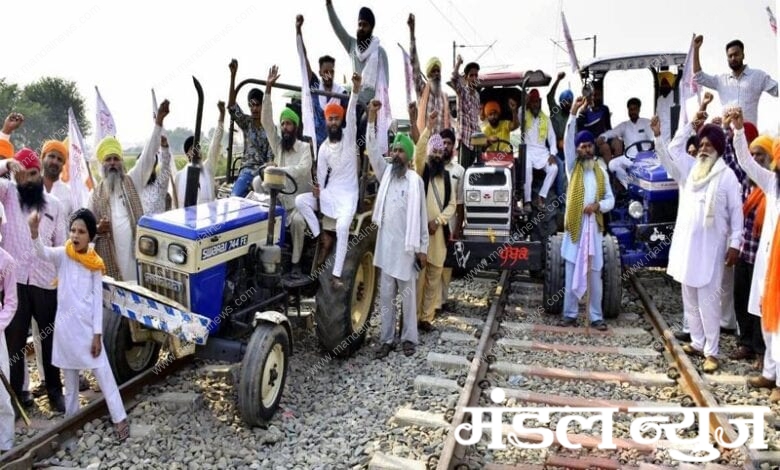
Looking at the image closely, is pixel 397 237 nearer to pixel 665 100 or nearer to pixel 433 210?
pixel 433 210

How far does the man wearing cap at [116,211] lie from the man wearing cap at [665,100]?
7211 mm

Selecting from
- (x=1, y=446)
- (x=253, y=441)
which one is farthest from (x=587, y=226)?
(x=1, y=446)

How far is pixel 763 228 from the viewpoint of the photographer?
5.43 metres

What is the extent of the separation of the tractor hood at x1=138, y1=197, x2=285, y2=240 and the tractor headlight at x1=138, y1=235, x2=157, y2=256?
0.26ft

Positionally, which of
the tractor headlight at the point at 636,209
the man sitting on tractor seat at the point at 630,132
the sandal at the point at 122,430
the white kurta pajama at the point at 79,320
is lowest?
the sandal at the point at 122,430

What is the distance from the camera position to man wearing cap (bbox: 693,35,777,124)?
25.3ft

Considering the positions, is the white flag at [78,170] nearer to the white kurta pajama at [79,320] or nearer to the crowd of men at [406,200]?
the crowd of men at [406,200]

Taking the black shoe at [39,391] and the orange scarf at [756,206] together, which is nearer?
the black shoe at [39,391]

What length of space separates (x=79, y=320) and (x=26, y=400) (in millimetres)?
1180

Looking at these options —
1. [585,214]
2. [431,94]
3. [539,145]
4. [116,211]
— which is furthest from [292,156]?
[539,145]

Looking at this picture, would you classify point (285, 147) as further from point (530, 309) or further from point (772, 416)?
point (772, 416)

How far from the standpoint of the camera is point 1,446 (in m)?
4.23

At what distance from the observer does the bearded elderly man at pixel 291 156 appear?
589cm

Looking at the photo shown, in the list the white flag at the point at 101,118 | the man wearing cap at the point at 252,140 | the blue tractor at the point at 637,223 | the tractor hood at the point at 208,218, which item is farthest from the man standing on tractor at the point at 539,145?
the white flag at the point at 101,118
